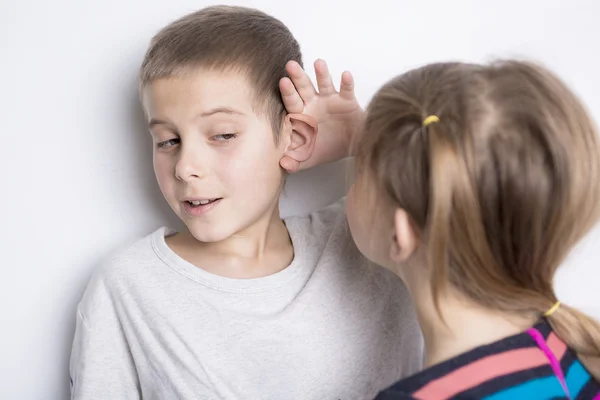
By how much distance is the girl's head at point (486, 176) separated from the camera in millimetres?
855

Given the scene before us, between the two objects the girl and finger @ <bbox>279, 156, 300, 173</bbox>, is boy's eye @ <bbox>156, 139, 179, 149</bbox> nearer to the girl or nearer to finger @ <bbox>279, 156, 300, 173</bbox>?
finger @ <bbox>279, 156, 300, 173</bbox>

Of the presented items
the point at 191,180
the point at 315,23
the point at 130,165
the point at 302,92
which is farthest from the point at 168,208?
the point at 315,23

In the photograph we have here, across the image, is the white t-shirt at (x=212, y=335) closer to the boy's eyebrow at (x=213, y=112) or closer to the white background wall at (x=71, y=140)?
the white background wall at (x=71, y=140)

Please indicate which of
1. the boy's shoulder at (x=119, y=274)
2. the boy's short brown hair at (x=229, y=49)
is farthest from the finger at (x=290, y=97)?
the boy's shoulder at (x=119, y=274)

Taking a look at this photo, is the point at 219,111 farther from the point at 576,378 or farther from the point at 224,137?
the point at 576,378

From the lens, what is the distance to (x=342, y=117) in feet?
4.24

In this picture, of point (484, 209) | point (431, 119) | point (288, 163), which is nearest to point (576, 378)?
point (484, 209)

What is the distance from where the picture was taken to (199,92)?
1065mm

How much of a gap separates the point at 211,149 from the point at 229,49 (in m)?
0.17

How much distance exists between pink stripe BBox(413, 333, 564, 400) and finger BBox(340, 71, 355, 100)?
57 cm

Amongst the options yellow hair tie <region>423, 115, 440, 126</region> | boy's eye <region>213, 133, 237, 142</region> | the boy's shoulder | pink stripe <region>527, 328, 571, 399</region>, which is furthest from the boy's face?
pink stripe <region>527, 328, 571, 399</region>

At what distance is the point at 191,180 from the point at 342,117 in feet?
1.16

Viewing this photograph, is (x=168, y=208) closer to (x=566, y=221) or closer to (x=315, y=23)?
(x=315, y=23)

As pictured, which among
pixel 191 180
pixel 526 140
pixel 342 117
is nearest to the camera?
pixel 526 140
